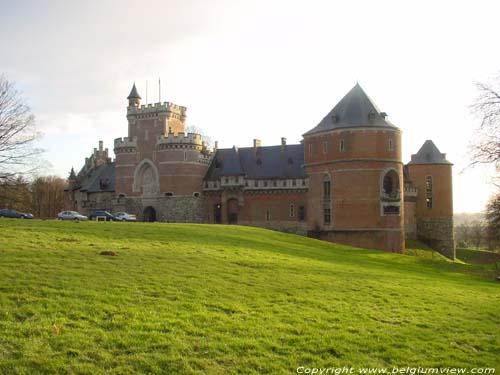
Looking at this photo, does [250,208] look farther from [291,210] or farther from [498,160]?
[498,160]

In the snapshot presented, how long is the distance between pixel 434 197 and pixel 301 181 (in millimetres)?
15124

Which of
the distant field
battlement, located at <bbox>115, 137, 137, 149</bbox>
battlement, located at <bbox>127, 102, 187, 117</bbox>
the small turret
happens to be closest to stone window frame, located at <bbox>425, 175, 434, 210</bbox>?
the distant field

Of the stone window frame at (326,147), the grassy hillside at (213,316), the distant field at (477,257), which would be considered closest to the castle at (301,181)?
the stone window frame at (326,147)

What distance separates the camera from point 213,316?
11719 millimetres

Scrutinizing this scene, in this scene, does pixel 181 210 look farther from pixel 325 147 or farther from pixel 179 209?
pixel 325 147

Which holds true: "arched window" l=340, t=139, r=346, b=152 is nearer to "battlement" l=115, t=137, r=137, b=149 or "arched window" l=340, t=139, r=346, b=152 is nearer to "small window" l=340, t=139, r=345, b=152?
"small window" l=340, t=139, r=345, b=152

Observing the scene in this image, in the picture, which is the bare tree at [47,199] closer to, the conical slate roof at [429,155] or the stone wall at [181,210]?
the stone wall at [181,210]

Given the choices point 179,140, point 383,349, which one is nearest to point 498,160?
point 383,349

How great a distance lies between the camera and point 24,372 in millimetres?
8594

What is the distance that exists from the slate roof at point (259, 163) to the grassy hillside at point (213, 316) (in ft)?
110

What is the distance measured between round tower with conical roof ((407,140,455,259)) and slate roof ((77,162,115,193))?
33811 mm

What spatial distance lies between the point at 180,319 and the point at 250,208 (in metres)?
41.3

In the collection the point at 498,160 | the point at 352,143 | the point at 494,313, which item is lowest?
the point at 494,313

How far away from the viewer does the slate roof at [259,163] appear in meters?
53.3
